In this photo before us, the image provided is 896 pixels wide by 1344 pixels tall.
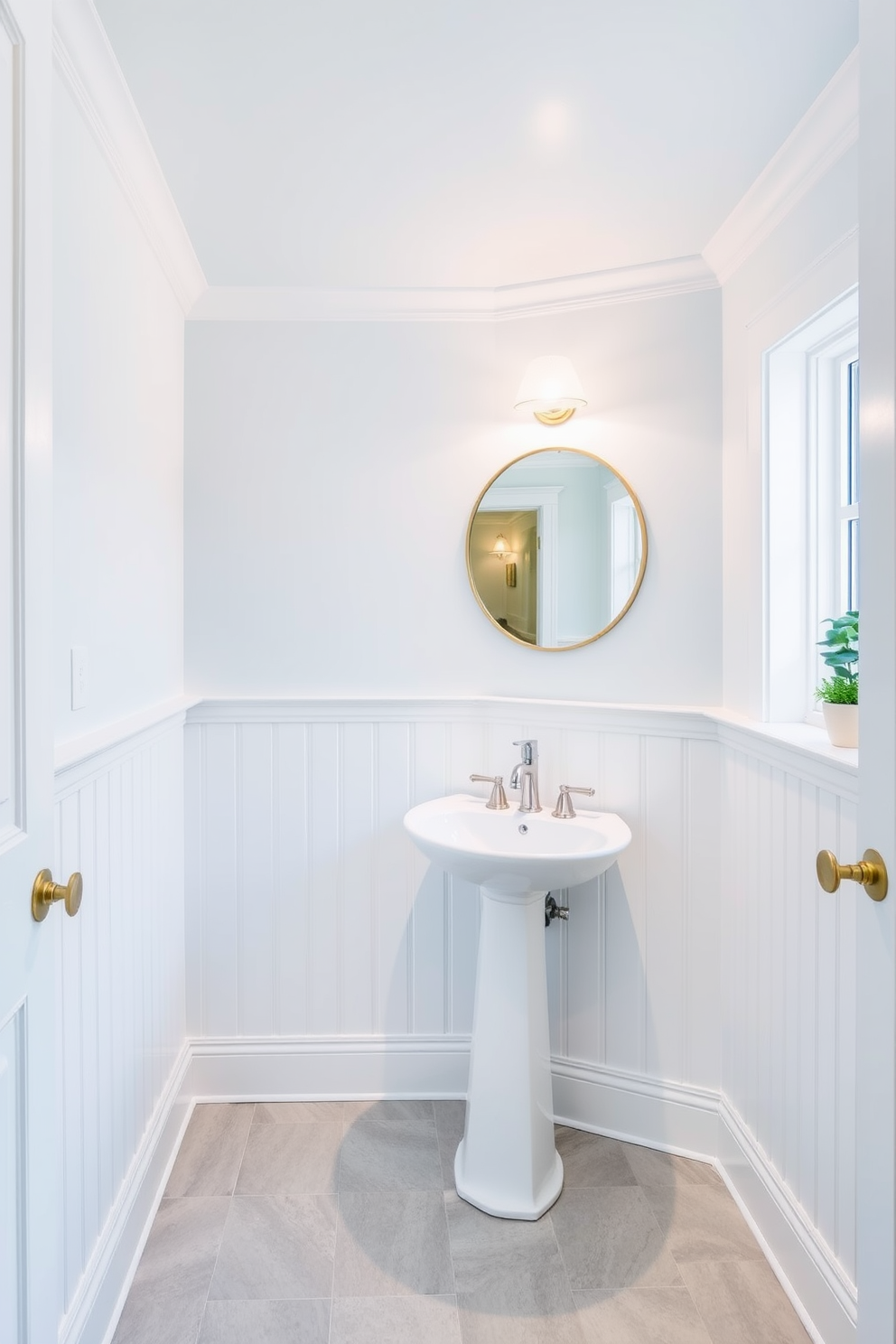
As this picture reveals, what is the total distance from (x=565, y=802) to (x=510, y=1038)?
1.92 ft

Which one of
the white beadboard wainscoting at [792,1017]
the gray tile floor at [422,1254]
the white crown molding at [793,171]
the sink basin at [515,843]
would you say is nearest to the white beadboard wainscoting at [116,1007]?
the gray tile floor at [422,1254]

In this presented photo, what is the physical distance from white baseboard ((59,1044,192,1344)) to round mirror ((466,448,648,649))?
5.05 ft

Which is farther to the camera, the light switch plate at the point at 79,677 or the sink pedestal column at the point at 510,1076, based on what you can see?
the sink pedestal column at the point at 510,1076

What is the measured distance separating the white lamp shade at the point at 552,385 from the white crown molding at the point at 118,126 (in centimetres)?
93

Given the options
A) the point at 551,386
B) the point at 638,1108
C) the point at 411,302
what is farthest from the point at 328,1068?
the point at 411,302

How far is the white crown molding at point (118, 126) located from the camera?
129 cm

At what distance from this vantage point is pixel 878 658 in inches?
33.0

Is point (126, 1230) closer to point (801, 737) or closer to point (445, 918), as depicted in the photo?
point (445, 918)

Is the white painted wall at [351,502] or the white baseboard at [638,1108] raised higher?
the white painted wall at [351,502]

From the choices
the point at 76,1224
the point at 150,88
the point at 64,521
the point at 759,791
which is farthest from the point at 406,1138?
the point at 150,88

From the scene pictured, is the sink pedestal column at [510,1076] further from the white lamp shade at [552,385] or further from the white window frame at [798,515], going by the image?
the white lamp shade at [552,385]

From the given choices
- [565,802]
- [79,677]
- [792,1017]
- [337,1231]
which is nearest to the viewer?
[79,677]

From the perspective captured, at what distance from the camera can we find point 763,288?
1.85 meters

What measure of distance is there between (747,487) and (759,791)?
0.74 m
